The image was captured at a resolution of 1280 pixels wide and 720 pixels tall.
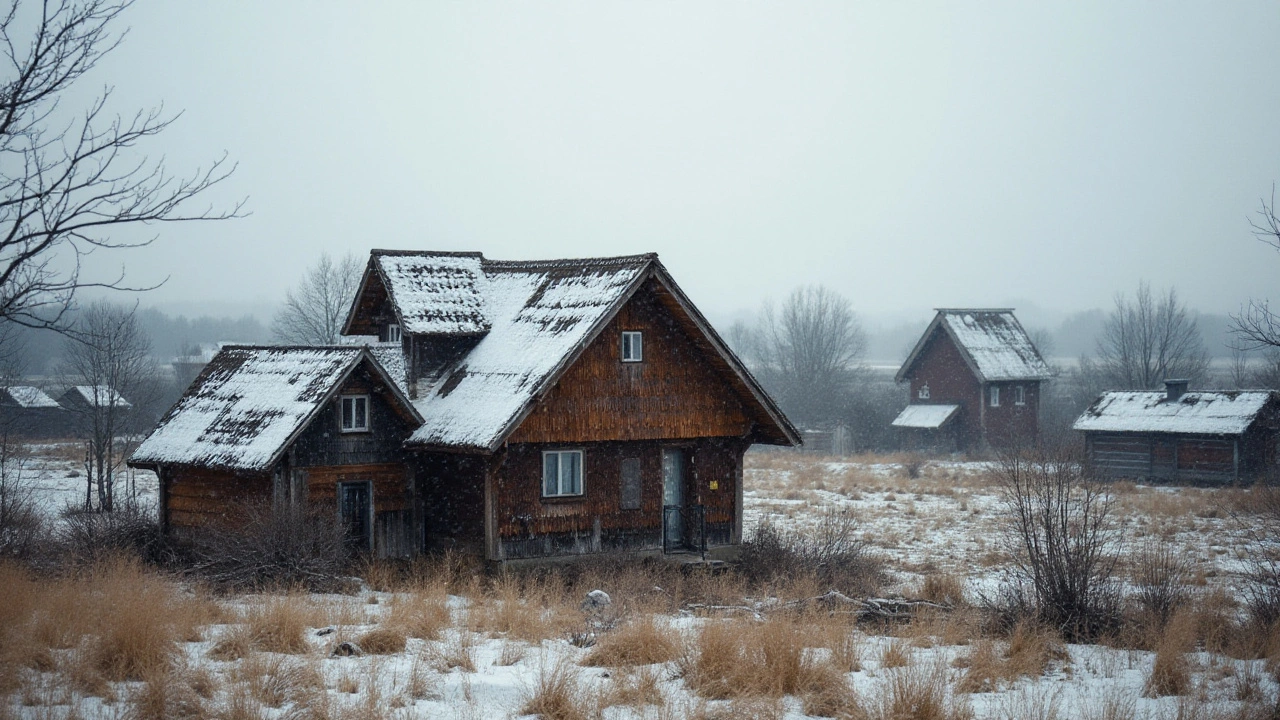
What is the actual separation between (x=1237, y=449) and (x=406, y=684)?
122ft

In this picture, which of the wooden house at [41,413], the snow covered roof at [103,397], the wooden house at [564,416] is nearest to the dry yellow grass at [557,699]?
the wooden house at [564,416]

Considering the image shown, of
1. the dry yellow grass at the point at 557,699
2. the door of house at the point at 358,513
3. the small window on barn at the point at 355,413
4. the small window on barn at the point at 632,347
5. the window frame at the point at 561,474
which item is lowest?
the dry yellow grass at the point at 557,699

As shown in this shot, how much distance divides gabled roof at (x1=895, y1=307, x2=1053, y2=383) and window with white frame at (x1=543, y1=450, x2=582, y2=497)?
3609 cm

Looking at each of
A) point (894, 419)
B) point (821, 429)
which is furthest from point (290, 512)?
point (821, 429)

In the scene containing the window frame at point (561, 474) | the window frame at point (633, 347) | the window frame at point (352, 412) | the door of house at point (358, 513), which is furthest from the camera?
the window frame at point (633, 347)

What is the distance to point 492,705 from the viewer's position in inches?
427

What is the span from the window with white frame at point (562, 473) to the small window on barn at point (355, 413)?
3338mm

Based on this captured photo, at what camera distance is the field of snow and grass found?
34.6ft

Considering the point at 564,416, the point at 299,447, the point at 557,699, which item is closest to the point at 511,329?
the point at 564,416

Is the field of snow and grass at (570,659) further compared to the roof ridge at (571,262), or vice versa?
the roof ridge at (571,262)

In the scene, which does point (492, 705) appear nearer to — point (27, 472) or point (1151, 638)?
point (1151, 638)

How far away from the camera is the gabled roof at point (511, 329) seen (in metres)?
20.5

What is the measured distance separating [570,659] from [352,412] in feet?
35.4

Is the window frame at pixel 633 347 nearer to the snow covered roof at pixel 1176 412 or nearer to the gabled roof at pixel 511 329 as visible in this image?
the gabled roof at pixel 511 329
